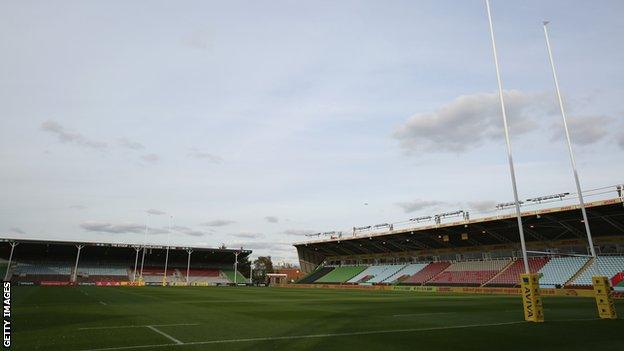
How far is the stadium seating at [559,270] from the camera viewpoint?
51050mm

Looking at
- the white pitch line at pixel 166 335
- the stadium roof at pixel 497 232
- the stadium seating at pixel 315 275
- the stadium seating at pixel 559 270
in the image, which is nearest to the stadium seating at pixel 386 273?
the stadium roof at pixel 497 232

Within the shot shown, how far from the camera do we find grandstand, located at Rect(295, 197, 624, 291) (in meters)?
50.6

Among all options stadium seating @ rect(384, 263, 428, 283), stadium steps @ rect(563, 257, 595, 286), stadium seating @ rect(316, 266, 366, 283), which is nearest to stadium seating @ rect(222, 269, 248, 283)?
stadium seating @ rect(316, 266, 366, 283)

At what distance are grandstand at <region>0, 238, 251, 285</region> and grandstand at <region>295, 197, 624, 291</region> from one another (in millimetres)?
29102

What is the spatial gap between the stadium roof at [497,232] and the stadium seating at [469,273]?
363cm

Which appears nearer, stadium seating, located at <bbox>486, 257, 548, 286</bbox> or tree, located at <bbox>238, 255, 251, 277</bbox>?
stadium seating, located at <bbox>486, 257, 548, 286</bbox>

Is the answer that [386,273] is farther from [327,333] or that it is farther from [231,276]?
[327,333]

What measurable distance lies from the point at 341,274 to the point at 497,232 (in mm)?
36175

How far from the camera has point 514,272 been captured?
192 feet

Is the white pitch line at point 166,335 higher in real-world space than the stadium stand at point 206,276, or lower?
lower

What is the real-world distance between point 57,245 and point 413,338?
3867 inches

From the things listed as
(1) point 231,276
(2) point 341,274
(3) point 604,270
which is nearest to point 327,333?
(3) point 604,270

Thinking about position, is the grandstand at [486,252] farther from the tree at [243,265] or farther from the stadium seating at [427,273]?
the tree at [243,265]

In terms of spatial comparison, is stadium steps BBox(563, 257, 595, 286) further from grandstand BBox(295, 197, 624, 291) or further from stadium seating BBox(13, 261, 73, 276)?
stadium seating BBox(13, 261, 73, 276)
